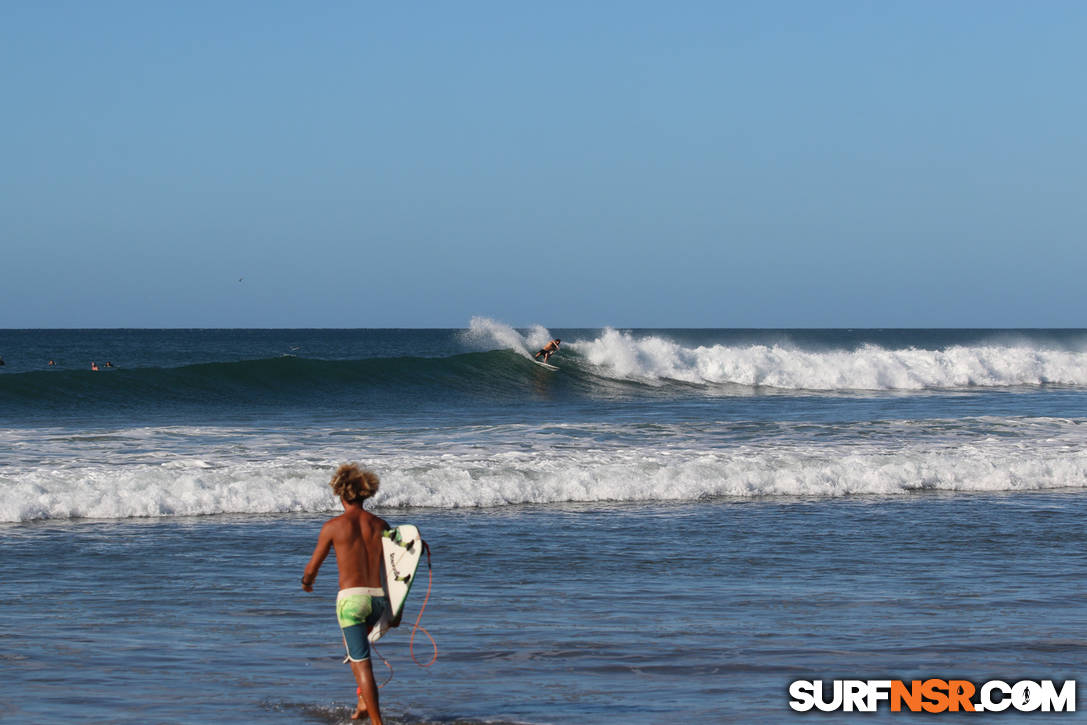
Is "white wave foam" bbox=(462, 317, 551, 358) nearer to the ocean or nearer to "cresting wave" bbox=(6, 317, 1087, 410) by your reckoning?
"cresting wave" bbox=(6, 317, 1087, 410)

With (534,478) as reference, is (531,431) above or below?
above

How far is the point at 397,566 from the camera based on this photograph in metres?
5.45

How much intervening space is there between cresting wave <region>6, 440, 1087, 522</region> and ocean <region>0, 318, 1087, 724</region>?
0.05 m

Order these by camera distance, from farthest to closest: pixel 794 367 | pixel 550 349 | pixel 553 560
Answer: pixel 794 367 < pixel 550 349 < pixel 553 560

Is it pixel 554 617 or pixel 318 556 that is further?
pixel 554 617

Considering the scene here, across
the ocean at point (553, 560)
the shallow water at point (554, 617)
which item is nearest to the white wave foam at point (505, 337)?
the ocean at point (553, 560)

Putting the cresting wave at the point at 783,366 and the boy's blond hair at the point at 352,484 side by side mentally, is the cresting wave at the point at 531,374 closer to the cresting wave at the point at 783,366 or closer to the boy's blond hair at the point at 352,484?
the cresting wave at the point at 783,366

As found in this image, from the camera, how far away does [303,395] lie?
2952 centimetres

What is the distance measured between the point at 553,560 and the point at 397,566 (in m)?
4.46

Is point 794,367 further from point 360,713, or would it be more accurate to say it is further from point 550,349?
point 360,713

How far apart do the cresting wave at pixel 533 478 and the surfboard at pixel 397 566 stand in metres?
7.47

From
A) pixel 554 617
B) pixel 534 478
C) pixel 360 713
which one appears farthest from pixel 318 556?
pixel 534 478
